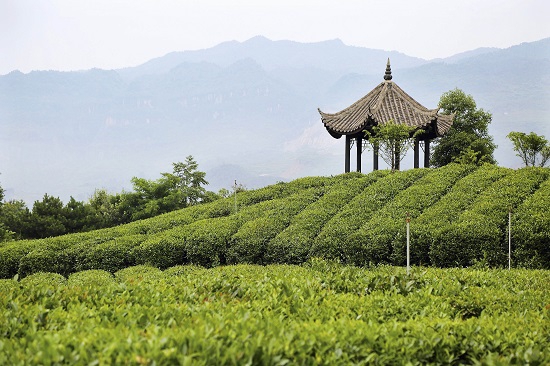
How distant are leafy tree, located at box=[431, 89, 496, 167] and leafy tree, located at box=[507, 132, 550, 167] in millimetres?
5656

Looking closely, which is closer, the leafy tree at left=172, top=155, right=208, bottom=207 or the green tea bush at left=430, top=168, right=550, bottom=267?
the green tea bush at left=430, top=168, right=550, bottom=267

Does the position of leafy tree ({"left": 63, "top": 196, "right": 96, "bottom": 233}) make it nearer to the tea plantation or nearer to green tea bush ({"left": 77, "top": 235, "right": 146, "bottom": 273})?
the tea plantation

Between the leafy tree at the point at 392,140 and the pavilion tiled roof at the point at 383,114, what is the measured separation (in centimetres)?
61

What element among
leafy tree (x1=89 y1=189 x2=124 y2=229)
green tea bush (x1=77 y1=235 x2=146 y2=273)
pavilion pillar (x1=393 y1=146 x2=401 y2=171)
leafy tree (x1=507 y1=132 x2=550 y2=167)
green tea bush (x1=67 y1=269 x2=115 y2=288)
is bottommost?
green tea bush (x1=67 y1=269 x2=115 y2=288)


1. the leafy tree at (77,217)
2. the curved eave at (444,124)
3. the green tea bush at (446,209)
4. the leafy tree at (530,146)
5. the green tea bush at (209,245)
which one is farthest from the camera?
the curved eave at (444,124)

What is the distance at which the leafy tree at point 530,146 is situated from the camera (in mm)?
A: 20141

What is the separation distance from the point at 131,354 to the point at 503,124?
648ft

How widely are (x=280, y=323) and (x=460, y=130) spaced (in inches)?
1038

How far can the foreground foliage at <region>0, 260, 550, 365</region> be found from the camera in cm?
305

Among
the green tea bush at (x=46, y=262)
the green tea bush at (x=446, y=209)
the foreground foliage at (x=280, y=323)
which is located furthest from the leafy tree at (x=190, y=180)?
the foreground foliage at (x=280, y=323)

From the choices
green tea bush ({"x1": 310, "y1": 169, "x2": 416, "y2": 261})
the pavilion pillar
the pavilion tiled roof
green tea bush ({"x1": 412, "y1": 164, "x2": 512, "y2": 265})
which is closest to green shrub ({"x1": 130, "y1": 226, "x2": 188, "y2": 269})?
green tea bush ({"x1": 310, "y1": 169, "x2": 416, "y2": 261})

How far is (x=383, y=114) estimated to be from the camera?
63.2 ft

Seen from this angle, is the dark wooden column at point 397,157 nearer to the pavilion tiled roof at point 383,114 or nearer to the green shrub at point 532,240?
the pavilion tiled roof at point 383,114

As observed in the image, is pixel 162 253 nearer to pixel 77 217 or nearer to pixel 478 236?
pixel 478 236
